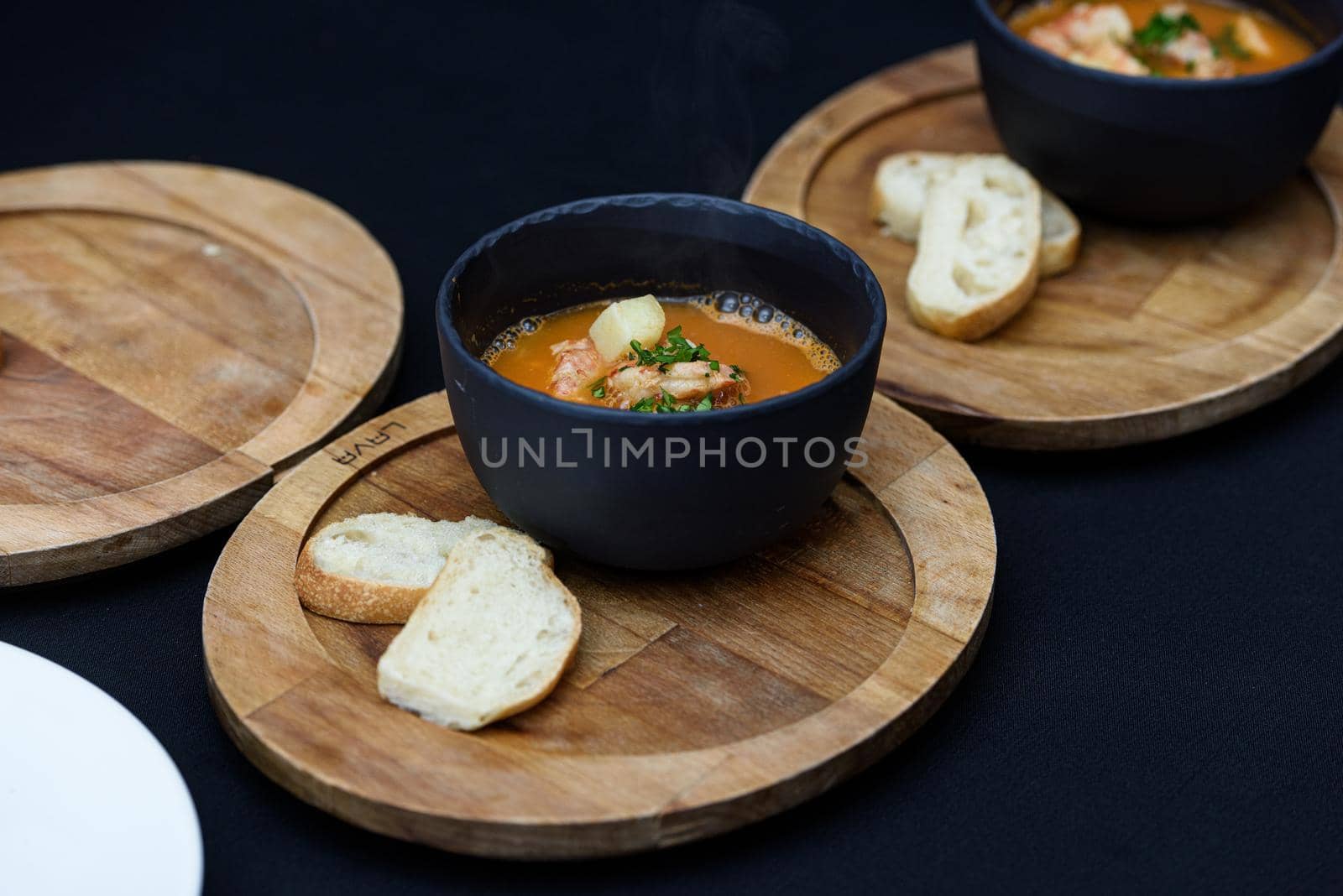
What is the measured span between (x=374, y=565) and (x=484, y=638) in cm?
25

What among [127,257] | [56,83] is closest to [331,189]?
[127,257]

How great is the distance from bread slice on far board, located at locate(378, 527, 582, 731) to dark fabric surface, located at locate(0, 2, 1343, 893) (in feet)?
0.73

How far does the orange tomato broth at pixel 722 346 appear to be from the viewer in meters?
2.48

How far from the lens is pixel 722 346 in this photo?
2.55m

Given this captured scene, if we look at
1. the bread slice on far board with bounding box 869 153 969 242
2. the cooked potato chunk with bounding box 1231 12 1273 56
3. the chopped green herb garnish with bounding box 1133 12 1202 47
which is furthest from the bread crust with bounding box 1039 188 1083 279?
the cooked potato chunk with bounding box 1231 12 1273 56

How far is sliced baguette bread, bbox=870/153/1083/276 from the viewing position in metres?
3.20

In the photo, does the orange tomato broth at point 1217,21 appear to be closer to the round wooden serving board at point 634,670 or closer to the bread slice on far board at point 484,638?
the round wooden serving board at point 634,670

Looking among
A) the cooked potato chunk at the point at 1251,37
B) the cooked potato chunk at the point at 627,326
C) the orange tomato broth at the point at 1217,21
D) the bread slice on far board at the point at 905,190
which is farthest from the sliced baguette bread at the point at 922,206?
the cooked potato chunk at the point at 627,326

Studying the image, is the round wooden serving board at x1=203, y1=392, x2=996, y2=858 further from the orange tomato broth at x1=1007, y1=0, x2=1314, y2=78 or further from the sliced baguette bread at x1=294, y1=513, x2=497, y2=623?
the orange tomato broth at x1=1007, y1=0, x2=1314, y2=78

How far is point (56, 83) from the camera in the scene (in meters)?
4.05

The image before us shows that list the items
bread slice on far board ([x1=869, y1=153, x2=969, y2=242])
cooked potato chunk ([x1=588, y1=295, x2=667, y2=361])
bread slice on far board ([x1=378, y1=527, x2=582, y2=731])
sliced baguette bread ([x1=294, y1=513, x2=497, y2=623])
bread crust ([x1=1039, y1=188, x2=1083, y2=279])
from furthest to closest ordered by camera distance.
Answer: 1. bread slice on far board ([x1=869, y1=153, x2=969, y2=242])
2. bread crust ([x1=1039, y1=188, x2=1083, y2=279])
3. cooked potato chunk ([x1=588, y1=295, x2=667, y2=361])
4. sliced baguette bread ([x1=294, y1=513, x2=497, y2=623])
5. bread slice on far board ([x1=378, y1=527, x2=582, y2=731])

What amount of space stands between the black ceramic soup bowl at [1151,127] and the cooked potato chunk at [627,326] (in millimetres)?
1156

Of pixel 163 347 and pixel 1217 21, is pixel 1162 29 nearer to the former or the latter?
pixel 1217 21

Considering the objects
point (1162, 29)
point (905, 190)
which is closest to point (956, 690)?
point (905, 190)
